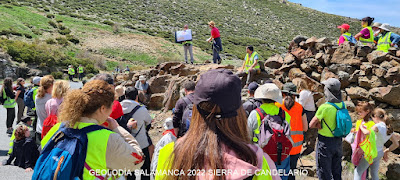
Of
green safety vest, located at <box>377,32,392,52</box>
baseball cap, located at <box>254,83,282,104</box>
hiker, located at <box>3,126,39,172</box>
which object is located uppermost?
green safety vest, located at <box>377,32,392,52</box>

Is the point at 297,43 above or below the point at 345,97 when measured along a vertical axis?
above

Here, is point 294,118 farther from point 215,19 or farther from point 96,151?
point 215,19

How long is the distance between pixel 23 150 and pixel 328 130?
595 centimetres

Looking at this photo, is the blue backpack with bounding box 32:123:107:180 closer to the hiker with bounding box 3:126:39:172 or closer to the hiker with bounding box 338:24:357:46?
the hiker with bounding box 3:126:39:172

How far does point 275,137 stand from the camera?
3625 mm

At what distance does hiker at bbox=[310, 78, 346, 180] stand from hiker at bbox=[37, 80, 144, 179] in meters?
3.32

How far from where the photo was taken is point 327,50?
8.84m

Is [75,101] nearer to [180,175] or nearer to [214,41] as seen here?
[180,175]

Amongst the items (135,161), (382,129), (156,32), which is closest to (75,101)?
(135,161)

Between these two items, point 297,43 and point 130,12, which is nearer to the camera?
point 297,43

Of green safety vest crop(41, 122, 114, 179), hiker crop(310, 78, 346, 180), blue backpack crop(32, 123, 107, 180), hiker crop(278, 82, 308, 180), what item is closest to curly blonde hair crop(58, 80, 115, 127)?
blue backpack crop(32, 123, 107, 180)

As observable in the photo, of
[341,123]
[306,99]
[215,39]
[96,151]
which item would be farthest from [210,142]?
[215,39]

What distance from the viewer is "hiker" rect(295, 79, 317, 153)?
5.07 metres

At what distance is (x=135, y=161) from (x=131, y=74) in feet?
40.4
